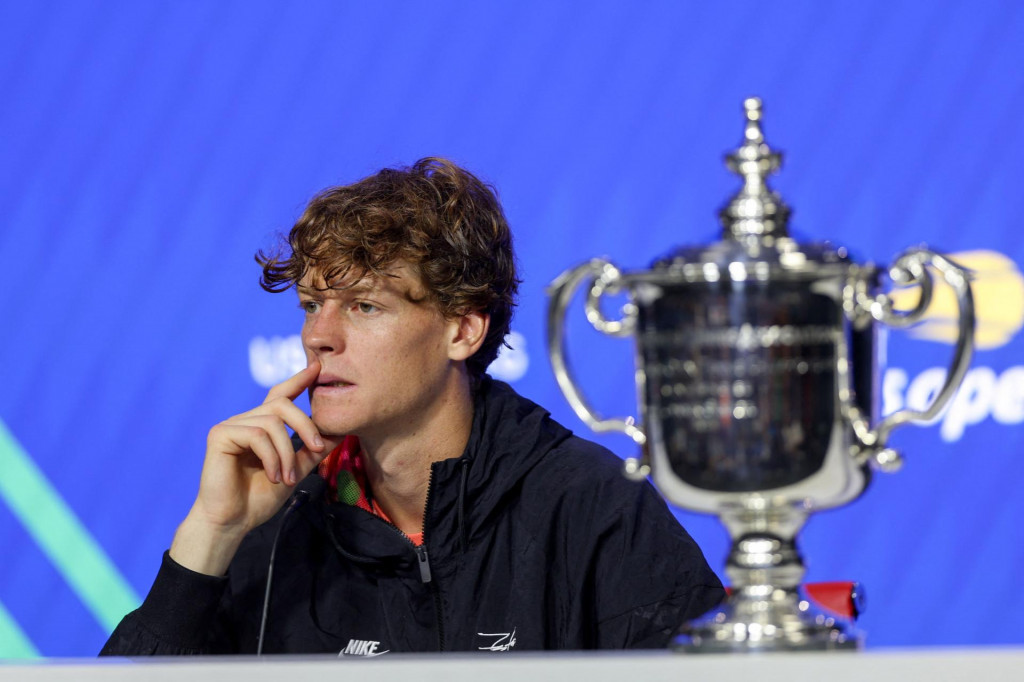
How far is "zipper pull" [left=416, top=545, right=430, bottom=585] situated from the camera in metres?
1.48

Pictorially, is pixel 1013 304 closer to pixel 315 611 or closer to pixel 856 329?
pixel 315 611

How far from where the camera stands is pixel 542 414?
162 cm

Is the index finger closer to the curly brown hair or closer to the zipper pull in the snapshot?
the curly brown hair

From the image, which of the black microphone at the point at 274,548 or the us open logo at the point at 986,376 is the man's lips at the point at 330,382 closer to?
the black microphone at the point at 274,548

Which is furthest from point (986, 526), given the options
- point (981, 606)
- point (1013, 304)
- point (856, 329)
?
point (856, 329)

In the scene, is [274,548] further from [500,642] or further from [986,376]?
[986,376]

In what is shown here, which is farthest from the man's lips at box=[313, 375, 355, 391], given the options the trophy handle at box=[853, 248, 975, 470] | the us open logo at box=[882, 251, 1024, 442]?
the us open logo at box=[882, 251, 1024, 442]

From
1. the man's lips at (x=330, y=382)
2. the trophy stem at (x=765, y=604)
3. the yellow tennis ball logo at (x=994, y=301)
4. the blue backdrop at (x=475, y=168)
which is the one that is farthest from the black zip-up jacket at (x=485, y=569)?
the yellow tennis ball logo at (x=994, y=301)

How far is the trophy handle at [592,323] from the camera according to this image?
786mm

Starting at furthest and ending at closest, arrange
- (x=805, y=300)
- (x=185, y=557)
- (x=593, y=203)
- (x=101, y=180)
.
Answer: (x=101, y=180) → (x=593, y=203) → (x=185, y=557) → (x=805, y=300)

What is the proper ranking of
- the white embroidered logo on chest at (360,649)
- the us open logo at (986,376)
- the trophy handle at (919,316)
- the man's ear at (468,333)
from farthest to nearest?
the us open logo at (986,376) < the man's ear at (468,333) < the white embroidered logo on chest at (360,649) < the trophy handle at (919,316)

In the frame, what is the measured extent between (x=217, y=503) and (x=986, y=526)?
5.36 feet

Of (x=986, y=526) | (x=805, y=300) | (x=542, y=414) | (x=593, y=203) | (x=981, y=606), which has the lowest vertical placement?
(x=981, y=606)

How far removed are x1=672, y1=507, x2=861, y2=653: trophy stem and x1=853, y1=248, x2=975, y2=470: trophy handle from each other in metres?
0.07
